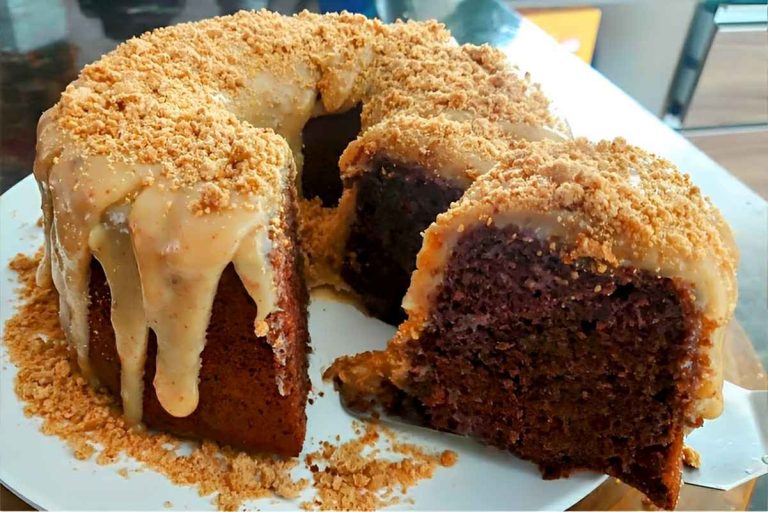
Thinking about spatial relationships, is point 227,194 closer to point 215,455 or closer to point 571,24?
point 215,455

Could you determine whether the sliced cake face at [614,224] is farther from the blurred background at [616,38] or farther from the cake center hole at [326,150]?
the blurred background at [616,38]

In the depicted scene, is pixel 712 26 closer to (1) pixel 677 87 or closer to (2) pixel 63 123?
(1) pixel 677 87

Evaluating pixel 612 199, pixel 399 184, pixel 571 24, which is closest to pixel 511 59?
pixel 399 184

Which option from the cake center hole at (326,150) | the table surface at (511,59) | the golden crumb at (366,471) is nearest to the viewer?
the golden crumb at (366,471)

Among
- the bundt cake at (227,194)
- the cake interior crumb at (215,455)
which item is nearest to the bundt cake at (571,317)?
the cake interior crumb at (215,455)

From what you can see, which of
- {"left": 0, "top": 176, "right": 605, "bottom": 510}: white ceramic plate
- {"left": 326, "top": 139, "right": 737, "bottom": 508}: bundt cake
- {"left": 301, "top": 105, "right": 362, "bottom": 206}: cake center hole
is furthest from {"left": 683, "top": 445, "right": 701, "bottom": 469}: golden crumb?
{"left": 301, "top": 105, "right": 362, "bottom": 206}: cake center hole

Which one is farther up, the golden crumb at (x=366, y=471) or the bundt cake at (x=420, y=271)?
the bundt cake at (x=420, y=271)

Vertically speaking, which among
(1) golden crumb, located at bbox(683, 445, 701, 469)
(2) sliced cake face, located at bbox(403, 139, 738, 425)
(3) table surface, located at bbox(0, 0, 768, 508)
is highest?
(2) sliced cake face, located at bbox(403, 139, 738, 425)

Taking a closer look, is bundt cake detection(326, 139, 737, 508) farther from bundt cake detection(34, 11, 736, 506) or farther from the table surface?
the table surface
